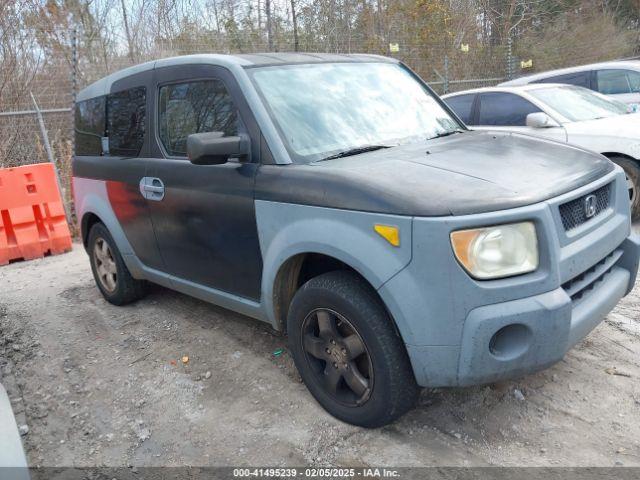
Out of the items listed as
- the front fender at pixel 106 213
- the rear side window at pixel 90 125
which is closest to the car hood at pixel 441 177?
the front fender at pixel 106 213

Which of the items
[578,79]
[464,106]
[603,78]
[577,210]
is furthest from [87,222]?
[603,78]

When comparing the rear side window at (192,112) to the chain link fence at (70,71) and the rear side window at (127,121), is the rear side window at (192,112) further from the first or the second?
the chain link fence at (70,71)

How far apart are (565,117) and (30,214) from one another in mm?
6619

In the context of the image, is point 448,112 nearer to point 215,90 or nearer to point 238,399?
point 215,90

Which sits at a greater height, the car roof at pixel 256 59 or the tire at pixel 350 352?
the car roof at pixel 256 59

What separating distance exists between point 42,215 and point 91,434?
490 cm

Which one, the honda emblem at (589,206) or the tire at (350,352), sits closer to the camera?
the tire at (350,352)

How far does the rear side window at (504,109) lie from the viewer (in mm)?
6688

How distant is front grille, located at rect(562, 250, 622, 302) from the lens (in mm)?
2590

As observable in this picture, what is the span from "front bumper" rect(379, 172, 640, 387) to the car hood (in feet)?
0.32

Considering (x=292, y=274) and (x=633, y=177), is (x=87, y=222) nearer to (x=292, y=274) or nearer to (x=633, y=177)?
(x=292, y=274)

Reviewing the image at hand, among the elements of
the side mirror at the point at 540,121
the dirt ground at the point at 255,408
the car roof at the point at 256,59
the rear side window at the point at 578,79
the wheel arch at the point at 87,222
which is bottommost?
the dirt ground at the point at 255,408

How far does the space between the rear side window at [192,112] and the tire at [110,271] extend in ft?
4.24

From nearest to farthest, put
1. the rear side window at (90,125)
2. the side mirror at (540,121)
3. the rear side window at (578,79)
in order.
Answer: the rear side window at (90,125), the side mirror at (540,121), the rear side window at (578,79)
